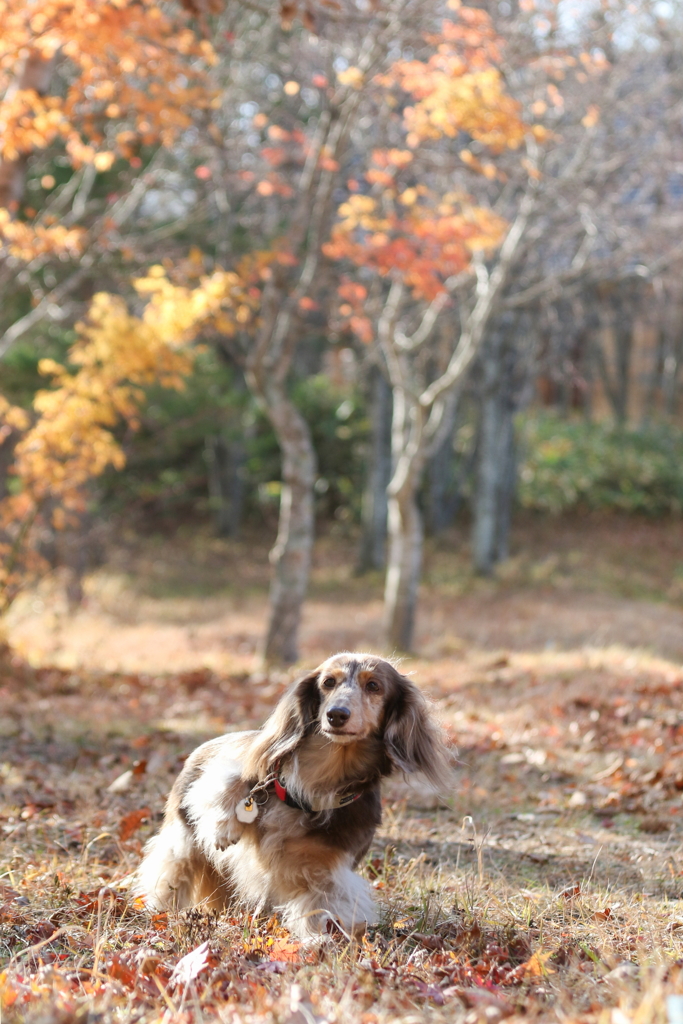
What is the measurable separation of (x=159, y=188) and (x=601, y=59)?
267 inches

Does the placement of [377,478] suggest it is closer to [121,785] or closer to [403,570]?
[403,570]

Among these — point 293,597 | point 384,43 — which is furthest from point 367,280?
point 293,597

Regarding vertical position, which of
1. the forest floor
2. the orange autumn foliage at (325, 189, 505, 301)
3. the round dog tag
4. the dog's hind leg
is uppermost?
the orange autumn foliage at (325, 189, 505, 301)

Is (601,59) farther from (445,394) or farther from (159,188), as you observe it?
(159,188)

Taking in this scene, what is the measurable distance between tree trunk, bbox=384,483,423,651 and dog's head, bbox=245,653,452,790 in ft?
25.9

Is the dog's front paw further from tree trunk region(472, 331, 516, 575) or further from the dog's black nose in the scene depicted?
tree trunk region(472, 331, 516, 575)

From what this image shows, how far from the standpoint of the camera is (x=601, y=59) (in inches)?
432

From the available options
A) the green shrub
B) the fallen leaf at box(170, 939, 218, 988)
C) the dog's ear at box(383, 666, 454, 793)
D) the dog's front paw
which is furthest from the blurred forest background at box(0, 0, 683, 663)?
the fallen leaf at box(170, 939, 218, 988)

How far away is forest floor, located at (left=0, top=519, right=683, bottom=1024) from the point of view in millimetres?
2986

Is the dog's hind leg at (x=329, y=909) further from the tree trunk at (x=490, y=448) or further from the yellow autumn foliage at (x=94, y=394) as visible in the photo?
the tree trunk at (x=490, y=448)

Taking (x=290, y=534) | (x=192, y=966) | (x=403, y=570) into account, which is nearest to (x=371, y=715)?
(x=192, y=966)

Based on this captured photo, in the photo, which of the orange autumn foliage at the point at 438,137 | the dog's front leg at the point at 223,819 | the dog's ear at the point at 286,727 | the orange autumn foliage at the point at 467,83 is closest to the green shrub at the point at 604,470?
the orange autumn foliage at the point at 438,137

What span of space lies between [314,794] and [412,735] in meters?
0.47

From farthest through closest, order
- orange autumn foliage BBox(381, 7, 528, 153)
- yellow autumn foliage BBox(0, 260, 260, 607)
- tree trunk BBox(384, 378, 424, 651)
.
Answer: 1. tree trunk BBox(384, 378, 424, 651)
2. yellow autumn foliage BBox(0, 260, 260, 607)
3. orange autumn foliage BBox(381, 7, 528, 153)
